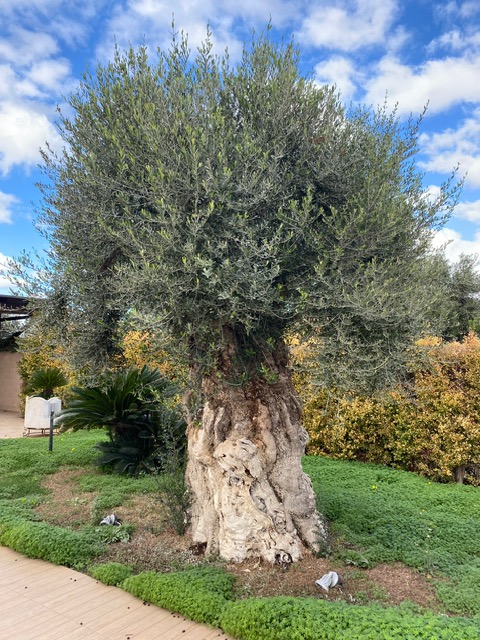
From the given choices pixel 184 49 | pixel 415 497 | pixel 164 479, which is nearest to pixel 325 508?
pixel 415 497

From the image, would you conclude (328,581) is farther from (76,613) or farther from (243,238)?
(243,238)

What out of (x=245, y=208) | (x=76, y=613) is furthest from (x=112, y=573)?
(x=245, y=208)

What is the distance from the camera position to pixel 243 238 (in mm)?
3525

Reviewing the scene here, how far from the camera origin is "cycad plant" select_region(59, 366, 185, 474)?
302 inches

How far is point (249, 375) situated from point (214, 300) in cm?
115

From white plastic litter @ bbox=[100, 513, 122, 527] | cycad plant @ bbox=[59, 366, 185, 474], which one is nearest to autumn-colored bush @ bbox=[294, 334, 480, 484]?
cycad plant @ bbox=[59, 366, 185, 474]

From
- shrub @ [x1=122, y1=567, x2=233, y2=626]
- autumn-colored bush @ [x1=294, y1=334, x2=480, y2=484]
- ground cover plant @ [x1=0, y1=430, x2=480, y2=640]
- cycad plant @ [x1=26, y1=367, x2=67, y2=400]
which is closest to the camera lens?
ground cover plant @ [x1=0, y1=430, x2=480, y2=640]

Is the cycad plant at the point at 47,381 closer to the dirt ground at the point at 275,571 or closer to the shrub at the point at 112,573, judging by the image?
the dirt ground at the point at 275,571

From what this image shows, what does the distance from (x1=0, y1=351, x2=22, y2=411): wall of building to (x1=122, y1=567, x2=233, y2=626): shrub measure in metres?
16.5

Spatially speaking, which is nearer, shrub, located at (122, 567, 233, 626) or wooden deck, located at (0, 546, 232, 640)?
wooden deck, located at (0, 546, 232, 640)

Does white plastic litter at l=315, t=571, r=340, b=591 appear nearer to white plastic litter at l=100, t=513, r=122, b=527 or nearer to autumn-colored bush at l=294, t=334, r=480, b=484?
white plastic litter at l=100, t=513, r=122, b=527

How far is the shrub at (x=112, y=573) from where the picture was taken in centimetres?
415

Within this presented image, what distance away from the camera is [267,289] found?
360cm

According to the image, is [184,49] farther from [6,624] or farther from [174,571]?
[6,624]
